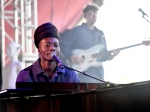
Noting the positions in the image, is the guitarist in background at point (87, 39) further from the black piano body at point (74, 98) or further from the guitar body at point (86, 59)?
the black piano body at point (74, 98)

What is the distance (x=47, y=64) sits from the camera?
3.58 metres

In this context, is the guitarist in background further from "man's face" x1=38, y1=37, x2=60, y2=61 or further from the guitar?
"man's face" x1=38, y1=37, x2=60, y2=61

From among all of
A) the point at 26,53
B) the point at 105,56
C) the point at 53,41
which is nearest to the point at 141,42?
the point at 105,56

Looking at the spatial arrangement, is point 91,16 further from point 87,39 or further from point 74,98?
point 74,98

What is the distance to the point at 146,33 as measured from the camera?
6098mm

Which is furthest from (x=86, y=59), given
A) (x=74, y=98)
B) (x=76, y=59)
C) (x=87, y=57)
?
(x=74, y=98)

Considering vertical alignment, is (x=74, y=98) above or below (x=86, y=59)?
below

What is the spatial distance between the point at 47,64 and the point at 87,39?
335 centimetres

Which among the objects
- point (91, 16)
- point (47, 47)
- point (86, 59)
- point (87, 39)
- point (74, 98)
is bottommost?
point (74, 98)

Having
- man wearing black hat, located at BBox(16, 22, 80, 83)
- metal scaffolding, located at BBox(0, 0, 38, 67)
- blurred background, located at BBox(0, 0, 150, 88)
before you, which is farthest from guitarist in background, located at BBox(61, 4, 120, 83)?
man wearing black hat, located at BBox(16, 22, 80, 83)

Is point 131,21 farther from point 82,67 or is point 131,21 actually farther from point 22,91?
point 22,91

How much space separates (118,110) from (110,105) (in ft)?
0.25

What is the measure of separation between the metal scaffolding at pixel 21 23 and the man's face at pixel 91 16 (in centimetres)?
97

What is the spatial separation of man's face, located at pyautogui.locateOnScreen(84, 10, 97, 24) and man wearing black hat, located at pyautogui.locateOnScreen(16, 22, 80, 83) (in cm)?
323
